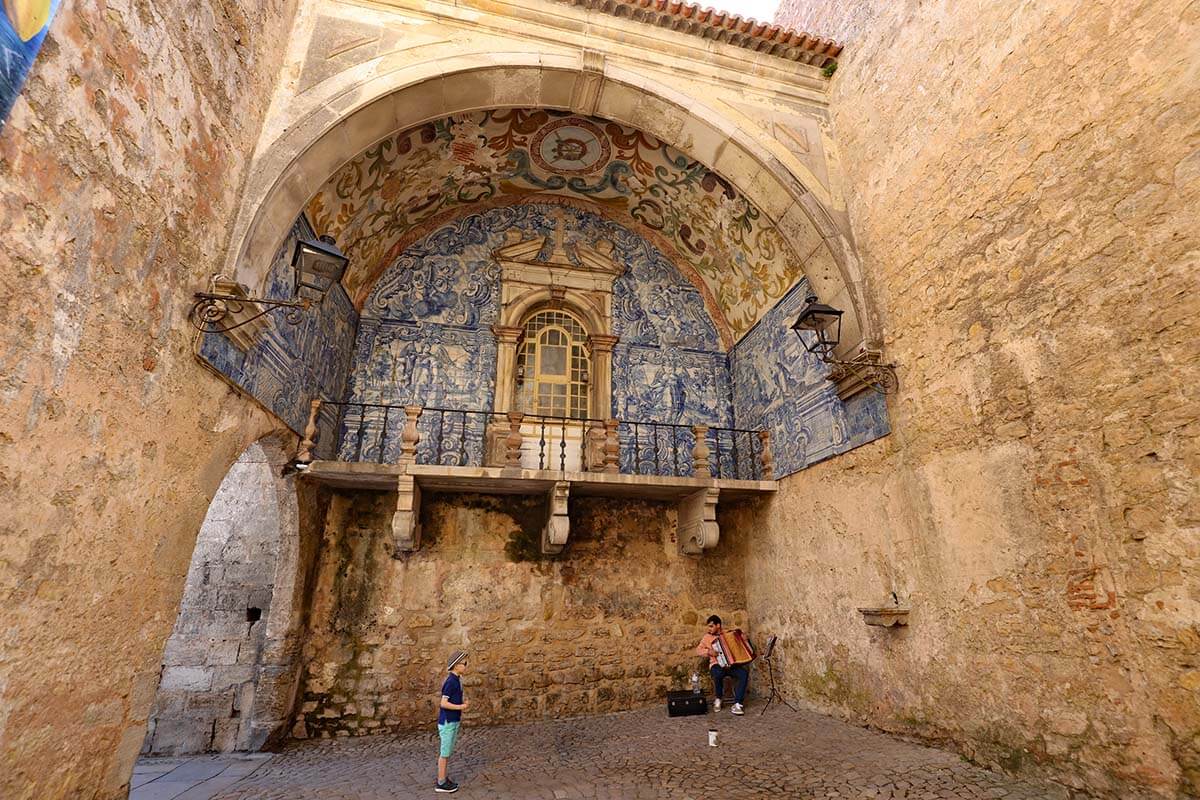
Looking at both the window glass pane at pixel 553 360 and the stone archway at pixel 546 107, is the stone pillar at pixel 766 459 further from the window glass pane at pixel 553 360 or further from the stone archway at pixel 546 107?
the window glass pane at pixel 553 360

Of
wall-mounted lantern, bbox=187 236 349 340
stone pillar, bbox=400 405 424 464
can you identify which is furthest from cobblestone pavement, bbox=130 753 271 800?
wall-mounted lantern, bbox=187 236 349 340

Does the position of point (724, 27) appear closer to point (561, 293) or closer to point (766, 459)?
point (561, 293)

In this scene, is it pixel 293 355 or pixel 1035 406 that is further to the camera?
pixel 293 355

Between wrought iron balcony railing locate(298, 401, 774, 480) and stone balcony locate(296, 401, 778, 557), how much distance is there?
0.04 ft

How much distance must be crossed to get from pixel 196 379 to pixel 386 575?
3.30 metres

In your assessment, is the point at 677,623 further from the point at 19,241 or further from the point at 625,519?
the point at 19,241

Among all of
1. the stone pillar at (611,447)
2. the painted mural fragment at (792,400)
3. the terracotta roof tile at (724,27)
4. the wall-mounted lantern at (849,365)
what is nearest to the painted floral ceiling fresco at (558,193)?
the painted mural fragment at (792,400)

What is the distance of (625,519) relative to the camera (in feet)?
23.3

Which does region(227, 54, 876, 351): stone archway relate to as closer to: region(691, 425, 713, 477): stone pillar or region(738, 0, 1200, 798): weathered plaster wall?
region(738, 0, 1200, 798): weathered plaster wall

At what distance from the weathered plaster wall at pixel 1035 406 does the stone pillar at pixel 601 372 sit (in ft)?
10.2

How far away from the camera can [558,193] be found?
8.03m

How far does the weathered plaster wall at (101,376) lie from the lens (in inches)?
102

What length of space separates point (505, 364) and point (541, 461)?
1.57m

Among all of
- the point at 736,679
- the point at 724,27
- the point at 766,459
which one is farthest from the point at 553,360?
the point at 736,679
